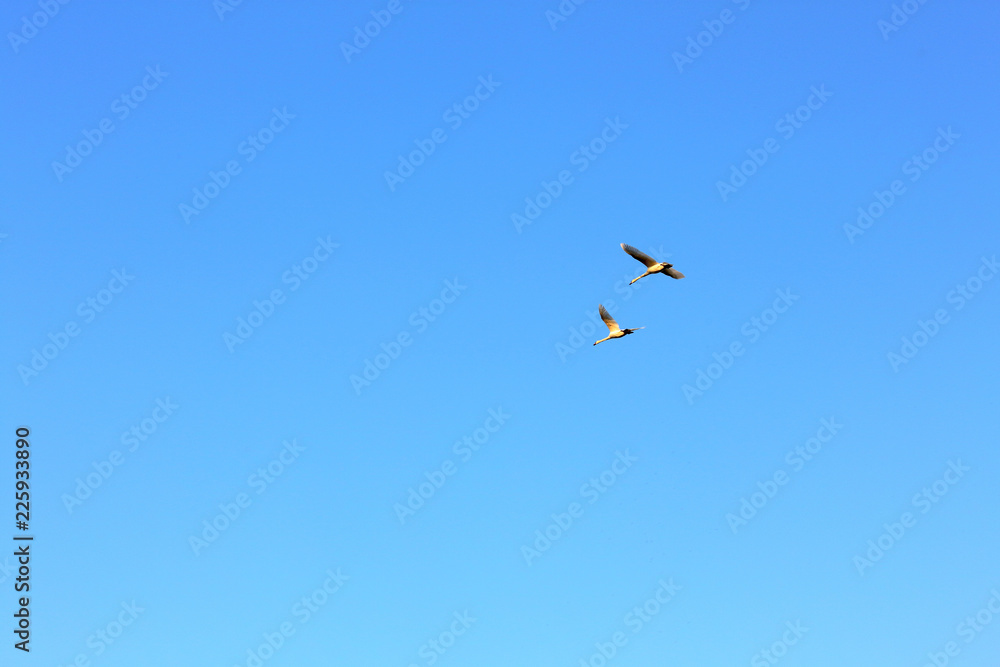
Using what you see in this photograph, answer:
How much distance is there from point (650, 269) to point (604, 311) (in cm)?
548

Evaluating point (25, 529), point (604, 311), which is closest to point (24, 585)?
point (25, 529)

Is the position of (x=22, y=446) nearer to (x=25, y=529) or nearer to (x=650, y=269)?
(x=25, y=529)

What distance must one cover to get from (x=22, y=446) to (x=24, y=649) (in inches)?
362

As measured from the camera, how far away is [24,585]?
74.7 metres

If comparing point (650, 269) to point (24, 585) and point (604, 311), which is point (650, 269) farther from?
point (24, 585)

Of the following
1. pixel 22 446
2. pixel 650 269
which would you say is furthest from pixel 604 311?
pixel 22 446

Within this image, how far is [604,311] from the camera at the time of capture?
254 feet

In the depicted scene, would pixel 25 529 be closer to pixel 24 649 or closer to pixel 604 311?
pixel 24 649

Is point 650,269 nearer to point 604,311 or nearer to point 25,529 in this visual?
point 604,311

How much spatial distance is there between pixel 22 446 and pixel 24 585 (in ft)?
21.0

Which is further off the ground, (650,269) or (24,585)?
(650,269)

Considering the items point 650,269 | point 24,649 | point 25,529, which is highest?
point 650,269

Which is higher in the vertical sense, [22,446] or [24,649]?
[22,446]

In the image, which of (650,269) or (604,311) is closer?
(650,269)
